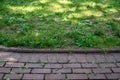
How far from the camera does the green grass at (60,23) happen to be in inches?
191

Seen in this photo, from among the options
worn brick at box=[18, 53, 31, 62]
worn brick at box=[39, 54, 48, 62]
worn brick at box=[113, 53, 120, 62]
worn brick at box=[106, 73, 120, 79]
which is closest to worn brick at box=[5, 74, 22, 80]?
worn brick at box=[18, 53, 31, 62]

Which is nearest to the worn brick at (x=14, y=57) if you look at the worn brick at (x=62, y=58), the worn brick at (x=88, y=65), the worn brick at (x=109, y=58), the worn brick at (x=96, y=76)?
the worn brick at (x=62, y=58)

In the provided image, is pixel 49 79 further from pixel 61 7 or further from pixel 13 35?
pixel 61 7

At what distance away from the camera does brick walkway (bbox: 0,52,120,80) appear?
12.6 feet

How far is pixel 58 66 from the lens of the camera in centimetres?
412

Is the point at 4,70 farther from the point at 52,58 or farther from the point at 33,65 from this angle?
the point at 52,58

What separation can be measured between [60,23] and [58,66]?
189cm

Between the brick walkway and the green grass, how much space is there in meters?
0.37

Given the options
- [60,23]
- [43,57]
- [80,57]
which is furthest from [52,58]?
[60,23]

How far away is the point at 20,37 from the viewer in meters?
5.04

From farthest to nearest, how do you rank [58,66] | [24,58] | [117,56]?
1. [117,56]
2. [24,58]
3. [58,66]

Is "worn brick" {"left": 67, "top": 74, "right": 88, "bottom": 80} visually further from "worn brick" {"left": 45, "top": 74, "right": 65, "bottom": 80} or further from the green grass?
the green grass

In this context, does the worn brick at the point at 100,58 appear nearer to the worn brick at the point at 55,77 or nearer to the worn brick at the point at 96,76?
the worn brick at the point at 96,76

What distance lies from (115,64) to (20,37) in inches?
78.5
